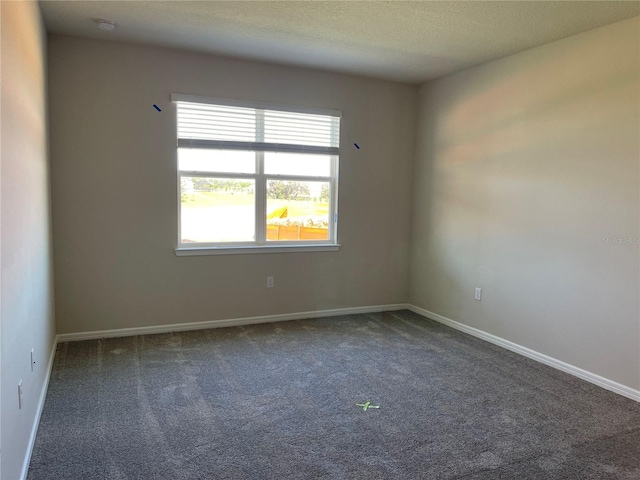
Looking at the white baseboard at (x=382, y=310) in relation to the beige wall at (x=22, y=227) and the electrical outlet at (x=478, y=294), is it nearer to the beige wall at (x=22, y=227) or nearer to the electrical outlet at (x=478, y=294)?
the electrical outlet at (x=478, y=294)

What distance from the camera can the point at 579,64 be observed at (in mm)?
3180

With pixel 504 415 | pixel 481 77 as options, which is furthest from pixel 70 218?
pixel 481 77

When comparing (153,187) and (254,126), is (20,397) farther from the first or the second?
(254,126)

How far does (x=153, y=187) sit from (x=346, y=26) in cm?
211

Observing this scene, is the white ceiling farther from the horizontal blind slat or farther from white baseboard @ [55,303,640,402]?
white baseboard @ [55,303,640,402]

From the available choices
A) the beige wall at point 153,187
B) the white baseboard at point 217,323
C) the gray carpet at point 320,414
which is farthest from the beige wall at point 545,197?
the beige wall at point 153,187

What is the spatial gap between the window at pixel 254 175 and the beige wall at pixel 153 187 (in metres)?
0.12

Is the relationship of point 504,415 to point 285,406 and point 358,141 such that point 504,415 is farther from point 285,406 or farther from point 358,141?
point 358,141

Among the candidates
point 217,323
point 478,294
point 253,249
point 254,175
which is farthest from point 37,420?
point 478,294

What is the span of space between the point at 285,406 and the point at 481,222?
2.50 m

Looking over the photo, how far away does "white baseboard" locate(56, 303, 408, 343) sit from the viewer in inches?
148

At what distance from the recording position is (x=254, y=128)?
165 inches

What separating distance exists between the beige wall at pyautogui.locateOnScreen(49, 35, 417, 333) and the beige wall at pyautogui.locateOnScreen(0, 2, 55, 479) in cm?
50

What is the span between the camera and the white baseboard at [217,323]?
377 centimetres
